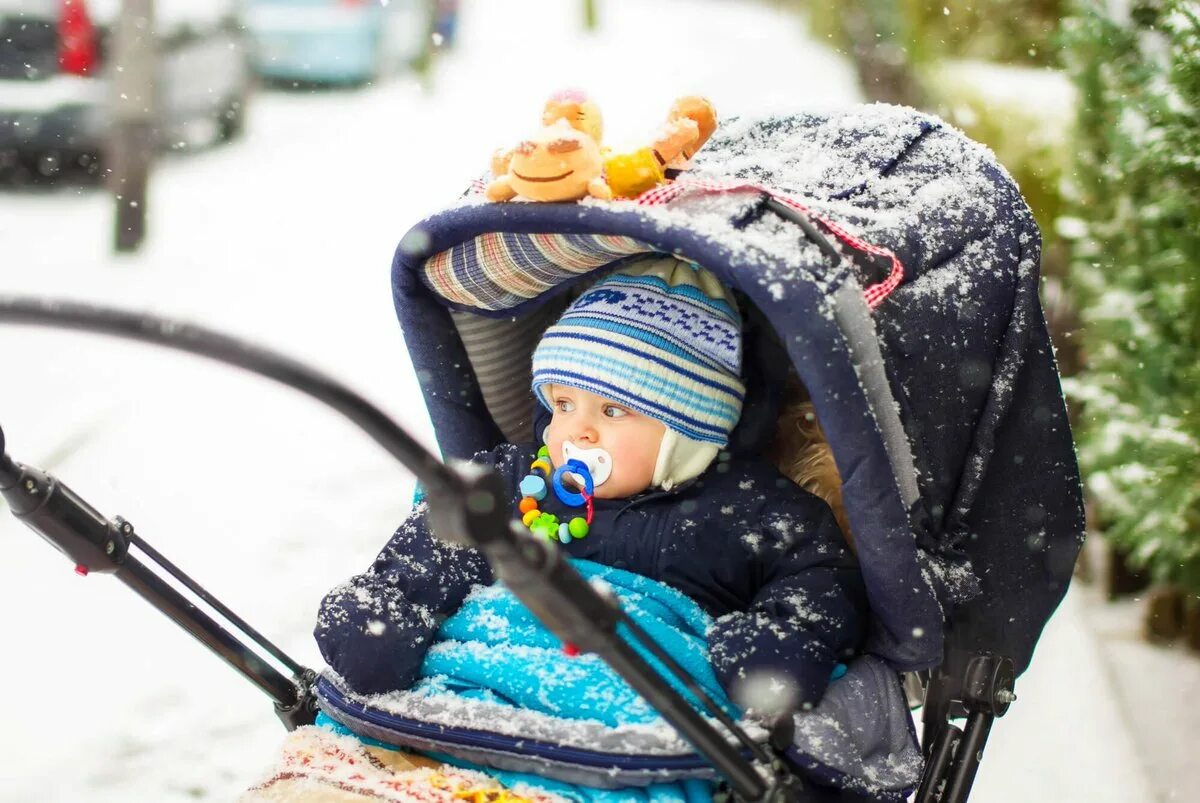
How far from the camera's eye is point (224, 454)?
5086 mm

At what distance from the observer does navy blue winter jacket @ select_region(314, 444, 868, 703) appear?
179 cm

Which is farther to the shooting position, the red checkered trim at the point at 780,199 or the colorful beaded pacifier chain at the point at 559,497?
the colorful beaded pacifier chain at the point at 559,497

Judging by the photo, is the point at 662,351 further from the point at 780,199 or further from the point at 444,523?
the point at 444,523

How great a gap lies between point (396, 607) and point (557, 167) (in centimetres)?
72

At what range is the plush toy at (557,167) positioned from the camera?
175cm

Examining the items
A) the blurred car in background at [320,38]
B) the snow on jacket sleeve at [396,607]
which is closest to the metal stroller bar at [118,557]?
the snow on jacket sleeve at [396,607]

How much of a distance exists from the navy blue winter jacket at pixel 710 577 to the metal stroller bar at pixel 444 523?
0.23 metres

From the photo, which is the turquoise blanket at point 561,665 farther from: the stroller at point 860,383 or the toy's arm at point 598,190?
the toy's arm at point 598,190

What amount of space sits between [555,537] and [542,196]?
A: 57cm

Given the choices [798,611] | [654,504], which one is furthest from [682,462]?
[798,611]

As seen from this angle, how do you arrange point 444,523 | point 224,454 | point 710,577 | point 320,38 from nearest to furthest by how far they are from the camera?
point 444,523
point 710,577
point 224,454
point 320,38

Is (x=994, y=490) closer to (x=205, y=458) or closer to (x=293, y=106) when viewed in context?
(x=205, y=458)

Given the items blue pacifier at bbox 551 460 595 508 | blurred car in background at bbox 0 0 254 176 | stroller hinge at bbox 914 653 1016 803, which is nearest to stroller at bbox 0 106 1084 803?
stroller hinge at bbox 914 653 1016 803

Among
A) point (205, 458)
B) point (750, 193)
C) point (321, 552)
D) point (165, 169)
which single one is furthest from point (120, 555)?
point (165, 169)
